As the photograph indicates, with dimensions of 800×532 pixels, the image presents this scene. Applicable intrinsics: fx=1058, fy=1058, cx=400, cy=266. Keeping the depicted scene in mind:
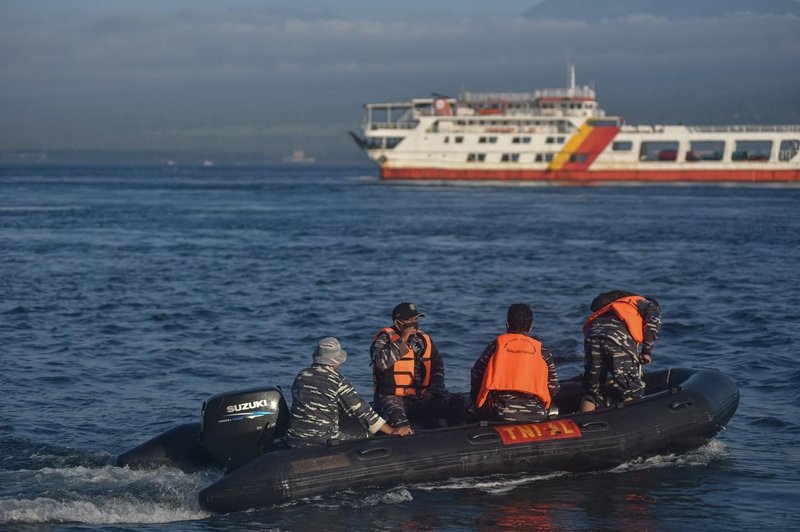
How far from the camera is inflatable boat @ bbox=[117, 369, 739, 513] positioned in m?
8.59

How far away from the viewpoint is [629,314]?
9.93m

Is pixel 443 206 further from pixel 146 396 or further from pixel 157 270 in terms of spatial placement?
pixel 146 396

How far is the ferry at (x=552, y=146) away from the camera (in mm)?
72938

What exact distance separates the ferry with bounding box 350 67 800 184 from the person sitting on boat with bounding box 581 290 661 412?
64700 millimetres

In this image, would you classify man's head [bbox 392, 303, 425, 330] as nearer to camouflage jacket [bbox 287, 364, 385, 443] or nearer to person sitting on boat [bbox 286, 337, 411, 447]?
person sitting on boat [bbox 286, 337, 411, 447]

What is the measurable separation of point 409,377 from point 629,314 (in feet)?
7.09

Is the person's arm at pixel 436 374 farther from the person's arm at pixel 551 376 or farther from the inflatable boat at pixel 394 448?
the person's arm at pixel 551 376

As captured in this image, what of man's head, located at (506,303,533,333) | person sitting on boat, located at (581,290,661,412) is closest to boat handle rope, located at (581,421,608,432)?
person sitting on boat, located at (581,290,661,412)

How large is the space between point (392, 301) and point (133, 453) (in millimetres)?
12086

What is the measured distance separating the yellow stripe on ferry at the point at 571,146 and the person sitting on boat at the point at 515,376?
6606cm

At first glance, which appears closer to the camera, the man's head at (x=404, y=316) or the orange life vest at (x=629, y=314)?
the man's head at (x=404, y=316)

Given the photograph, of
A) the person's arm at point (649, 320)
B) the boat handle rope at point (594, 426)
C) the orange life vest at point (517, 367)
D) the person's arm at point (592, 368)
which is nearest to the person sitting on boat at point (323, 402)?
the orange life vest at point (517, 367)

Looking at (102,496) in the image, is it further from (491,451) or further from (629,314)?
(629,314)

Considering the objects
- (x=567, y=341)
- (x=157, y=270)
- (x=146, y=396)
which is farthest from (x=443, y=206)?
(x=146, y=396)
